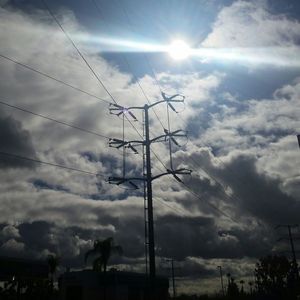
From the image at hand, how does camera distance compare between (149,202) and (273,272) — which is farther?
(273,272)

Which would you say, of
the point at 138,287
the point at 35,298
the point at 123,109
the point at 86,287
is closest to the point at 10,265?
the point at 35,298

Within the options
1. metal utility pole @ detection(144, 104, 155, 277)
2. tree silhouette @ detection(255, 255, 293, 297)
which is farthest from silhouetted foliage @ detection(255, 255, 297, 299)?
metal utility pole @ detection(144, 104, 155, 277)

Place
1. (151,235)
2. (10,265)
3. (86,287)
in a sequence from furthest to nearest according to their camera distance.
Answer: (86,287) < (10,265) < (151,235)

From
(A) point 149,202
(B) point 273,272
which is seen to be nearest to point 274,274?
(B) point 273,272

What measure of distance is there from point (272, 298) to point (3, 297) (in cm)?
4578

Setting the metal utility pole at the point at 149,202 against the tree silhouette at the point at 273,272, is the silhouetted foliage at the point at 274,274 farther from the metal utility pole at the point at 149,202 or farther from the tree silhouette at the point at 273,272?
the metal utility pole at the point at 149,202

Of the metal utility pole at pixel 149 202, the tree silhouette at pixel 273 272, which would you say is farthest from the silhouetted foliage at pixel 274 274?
the metal utility pole at pixel 149 202

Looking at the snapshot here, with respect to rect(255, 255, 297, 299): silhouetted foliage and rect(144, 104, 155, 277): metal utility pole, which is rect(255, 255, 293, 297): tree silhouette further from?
rect(144, 104, 155, 277): metal utility pole

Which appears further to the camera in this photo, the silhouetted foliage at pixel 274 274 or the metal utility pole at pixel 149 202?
the silhouetted foliage at pixel 274 274

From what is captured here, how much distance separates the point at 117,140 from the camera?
1127 inches

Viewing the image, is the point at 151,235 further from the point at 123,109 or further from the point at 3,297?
the point at 3,297

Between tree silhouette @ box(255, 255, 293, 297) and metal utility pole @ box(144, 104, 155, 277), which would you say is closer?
metal utility pole @ box(144, 104, 155, 277)

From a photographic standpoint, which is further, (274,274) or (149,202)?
(274,274)

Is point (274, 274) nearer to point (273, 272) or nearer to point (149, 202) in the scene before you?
point (273, 272)
